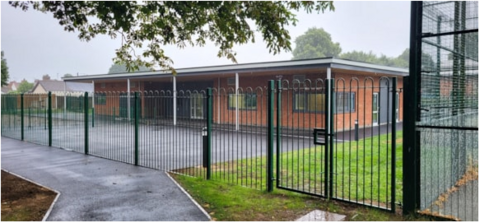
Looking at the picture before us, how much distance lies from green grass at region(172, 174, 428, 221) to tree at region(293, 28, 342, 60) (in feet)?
216

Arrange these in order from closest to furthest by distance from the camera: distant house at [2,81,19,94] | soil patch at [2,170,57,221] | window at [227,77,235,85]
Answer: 1. soil patch at [2,170,57,221]
2. window at [227,77,235,85]
3. distant house at [2,81,19,94]

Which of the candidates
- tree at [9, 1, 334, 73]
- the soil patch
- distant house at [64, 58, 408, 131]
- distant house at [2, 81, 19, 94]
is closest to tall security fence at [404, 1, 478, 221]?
tree at [9, 1, 334, 73]

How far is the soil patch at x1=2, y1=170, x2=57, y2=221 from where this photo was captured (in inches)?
193

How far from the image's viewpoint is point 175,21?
7355 mm

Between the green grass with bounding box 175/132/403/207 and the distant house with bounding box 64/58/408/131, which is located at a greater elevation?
the distant house with bounding box 64/58/408/131

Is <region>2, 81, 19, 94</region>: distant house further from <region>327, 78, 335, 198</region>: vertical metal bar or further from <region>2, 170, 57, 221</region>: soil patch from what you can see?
<region>327, 78, 335, 198</region>: vertical metal bar

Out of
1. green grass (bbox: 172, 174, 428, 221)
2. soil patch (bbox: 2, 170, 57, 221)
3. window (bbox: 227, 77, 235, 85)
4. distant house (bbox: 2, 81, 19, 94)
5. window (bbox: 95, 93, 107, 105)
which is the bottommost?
soil patch (bbox: 2, 170, 57, 221)

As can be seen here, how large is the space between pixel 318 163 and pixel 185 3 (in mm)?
4700

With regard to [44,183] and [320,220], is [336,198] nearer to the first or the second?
[320,220]

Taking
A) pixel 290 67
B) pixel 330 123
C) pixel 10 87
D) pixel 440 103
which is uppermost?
pixel 10 87

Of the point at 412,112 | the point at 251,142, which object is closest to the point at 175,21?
the point at 251,142

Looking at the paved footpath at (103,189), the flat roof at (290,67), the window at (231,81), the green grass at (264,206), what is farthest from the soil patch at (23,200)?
the window at (231,81)

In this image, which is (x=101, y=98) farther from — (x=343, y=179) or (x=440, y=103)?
(x=440, y=103)

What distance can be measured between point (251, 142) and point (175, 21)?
287cm
